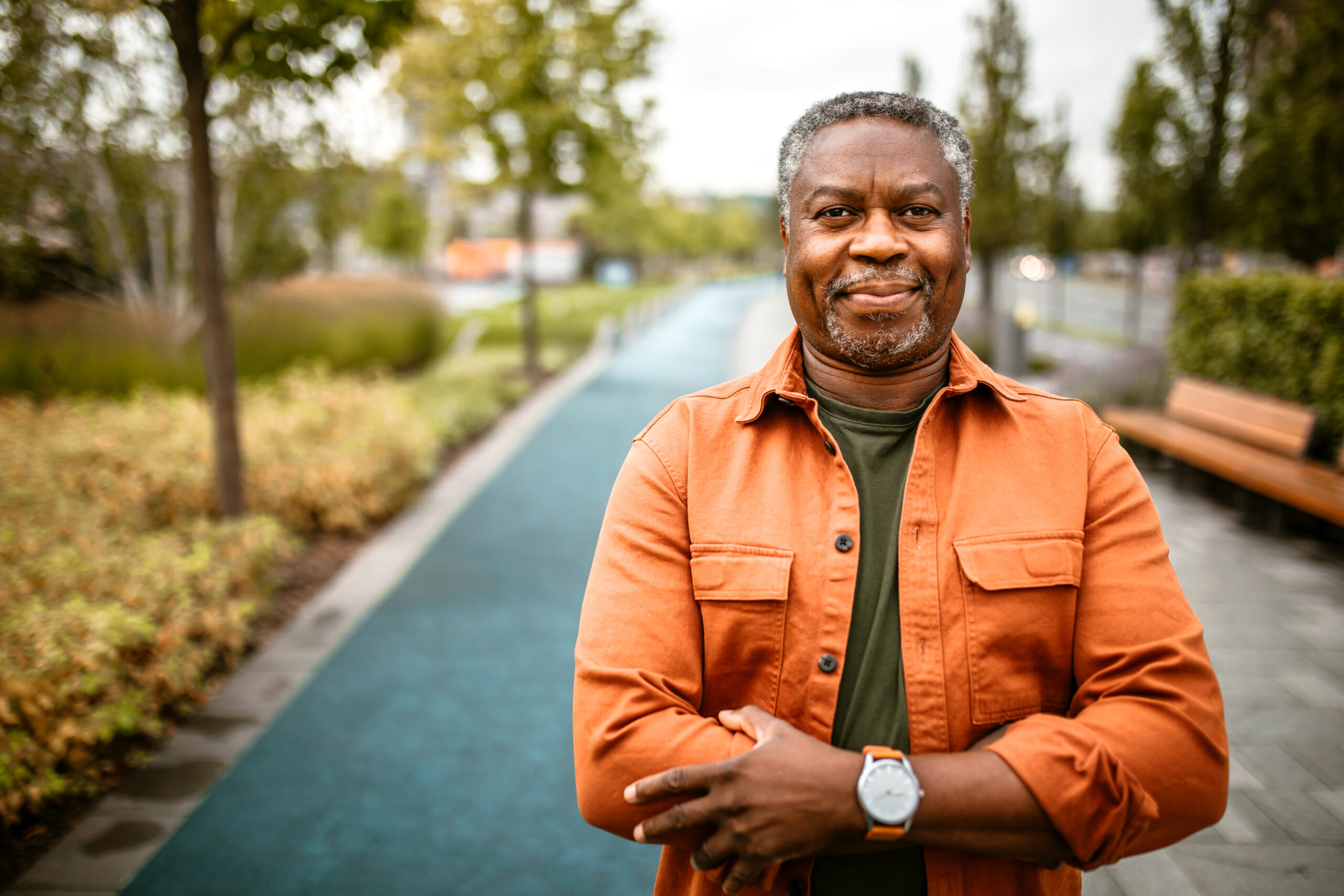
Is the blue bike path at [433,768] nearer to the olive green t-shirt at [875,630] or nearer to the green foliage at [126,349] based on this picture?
the olive green t-shirt at [875,630]

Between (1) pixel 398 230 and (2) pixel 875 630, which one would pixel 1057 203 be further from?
(2) pixel 875 630

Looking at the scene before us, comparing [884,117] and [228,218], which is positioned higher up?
[228,218]

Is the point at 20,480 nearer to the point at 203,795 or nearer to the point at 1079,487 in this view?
the point at 203,795

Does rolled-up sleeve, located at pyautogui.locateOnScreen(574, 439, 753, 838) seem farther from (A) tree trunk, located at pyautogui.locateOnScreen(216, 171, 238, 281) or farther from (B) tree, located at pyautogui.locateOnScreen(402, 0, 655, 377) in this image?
(B) tree, located at pyautogui.locateOnScreen(402, 0, 655, 377)

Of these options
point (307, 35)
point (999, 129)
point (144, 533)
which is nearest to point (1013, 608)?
point (307, 35)

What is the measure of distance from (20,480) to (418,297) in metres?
12.3

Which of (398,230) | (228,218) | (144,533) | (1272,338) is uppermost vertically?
(398,230)

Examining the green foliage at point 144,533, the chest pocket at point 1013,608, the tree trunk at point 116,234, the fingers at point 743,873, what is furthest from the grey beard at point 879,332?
the tree trunk at point 116,234

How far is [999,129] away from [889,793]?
713 inches

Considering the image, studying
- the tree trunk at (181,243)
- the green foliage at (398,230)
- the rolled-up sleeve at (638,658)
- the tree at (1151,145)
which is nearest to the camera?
the rolled-up sleeve at (638,658)

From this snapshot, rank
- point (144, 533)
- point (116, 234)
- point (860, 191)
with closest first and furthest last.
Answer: point (860, 191) < point (144, 533) < point (116, 234)

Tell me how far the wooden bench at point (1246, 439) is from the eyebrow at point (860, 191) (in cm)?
442

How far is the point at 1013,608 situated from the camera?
1422mm

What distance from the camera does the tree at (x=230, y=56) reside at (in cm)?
505
